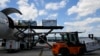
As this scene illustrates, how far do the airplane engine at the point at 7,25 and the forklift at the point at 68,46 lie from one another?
953 centimetres

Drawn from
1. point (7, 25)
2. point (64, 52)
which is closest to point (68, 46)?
point (64, 52)

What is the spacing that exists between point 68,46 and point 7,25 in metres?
12.0

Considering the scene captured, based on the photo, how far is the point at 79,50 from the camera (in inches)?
832

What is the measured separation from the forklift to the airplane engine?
953cm

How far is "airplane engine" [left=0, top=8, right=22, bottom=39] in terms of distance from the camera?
28.2 m

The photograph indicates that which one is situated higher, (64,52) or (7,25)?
(7,25)

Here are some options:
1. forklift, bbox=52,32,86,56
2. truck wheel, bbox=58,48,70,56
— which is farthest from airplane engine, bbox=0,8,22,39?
truck wheel, bbox=58,48,70,56

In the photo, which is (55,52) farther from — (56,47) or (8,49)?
(8,49)

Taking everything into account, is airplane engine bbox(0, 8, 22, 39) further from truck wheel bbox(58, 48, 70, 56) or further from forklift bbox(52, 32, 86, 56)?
truck wheel bbox(58, 48, 70, 56)

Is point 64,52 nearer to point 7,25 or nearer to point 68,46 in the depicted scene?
point 68,46

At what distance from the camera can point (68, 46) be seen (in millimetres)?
20812

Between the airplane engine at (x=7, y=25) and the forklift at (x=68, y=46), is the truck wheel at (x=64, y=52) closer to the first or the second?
the forklift at (x=68, y=46)

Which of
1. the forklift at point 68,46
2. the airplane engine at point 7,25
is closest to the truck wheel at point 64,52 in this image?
the forklift at point 68,46

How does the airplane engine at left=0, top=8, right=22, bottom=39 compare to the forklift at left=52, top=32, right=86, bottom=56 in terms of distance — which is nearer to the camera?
the forklift at left=52, top=32, right=86, bottom=56
